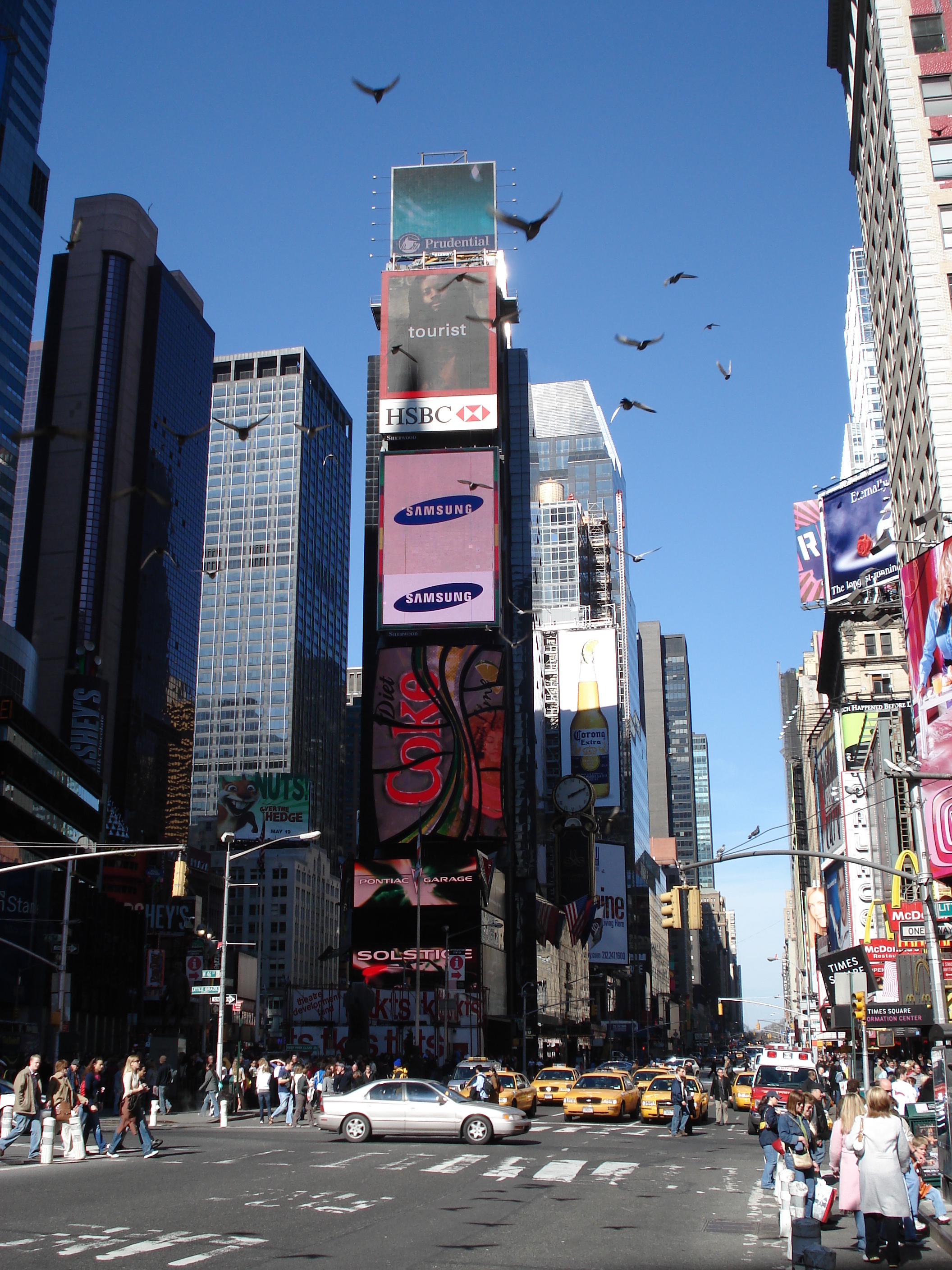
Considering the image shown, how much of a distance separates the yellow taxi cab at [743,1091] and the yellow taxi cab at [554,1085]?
584 cm

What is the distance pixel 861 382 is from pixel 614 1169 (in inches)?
6856

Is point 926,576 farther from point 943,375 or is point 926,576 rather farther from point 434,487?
point 434,487

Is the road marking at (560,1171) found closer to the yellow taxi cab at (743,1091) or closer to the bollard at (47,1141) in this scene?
the bollard at (47,1141)

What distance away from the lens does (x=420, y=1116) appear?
27156mm

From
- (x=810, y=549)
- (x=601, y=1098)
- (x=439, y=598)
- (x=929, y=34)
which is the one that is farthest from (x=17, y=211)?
(x=601, y=1098)

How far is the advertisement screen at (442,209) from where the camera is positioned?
392 feet

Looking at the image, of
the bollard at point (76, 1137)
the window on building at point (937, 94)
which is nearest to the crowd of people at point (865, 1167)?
the bollard at point (76, 1137)

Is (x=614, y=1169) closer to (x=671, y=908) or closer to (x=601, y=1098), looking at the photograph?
(x=671, y=908)

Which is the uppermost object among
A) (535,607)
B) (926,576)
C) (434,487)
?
(535,607)

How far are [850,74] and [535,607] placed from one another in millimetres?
134962

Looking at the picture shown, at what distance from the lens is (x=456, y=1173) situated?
2139cm

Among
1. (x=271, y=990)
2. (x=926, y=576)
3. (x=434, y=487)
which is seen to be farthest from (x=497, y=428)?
(x=271, y=990)

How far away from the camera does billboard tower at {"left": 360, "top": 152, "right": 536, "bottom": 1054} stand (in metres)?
95.2

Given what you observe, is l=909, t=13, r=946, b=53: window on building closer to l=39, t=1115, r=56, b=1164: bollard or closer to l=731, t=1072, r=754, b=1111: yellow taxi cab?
l=731, t=1072, r=754, b=1111: yellow taxi cab
